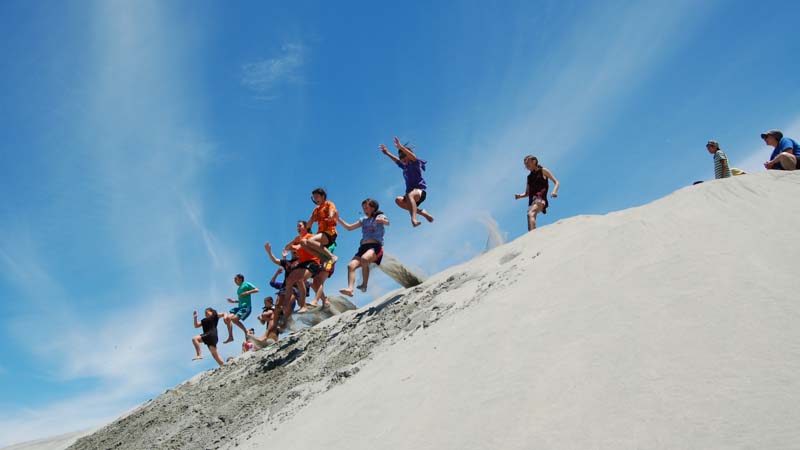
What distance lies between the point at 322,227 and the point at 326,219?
0.40ft

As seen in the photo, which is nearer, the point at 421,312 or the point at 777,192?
the point at 777,192

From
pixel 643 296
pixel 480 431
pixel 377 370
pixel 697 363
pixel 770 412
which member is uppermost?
pixel 377 370

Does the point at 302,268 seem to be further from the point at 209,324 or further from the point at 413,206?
the point at 209,324

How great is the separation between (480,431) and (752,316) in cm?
152

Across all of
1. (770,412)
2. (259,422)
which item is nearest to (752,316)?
(770,412)

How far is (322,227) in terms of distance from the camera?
7172 mm

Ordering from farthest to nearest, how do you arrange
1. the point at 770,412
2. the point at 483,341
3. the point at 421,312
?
the point at 421,312 → the point at 483,341 → the point at 770,412

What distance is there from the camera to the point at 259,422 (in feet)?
14.8

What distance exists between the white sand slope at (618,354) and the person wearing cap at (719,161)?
2617mm

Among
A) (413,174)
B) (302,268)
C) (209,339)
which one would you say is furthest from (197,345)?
(413,174)

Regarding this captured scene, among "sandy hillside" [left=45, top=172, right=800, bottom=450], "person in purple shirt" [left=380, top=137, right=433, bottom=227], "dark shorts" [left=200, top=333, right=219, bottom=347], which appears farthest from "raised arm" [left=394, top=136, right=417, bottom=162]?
"dark shorts" [left=200, top=333, right=219, bottom=347]

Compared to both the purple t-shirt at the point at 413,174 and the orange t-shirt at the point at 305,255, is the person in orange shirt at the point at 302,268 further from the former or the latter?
the purple t-shirt at the point at 413,174

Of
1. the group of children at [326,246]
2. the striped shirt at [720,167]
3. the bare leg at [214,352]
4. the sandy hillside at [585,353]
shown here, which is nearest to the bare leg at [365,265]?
the group of children at [326,246]

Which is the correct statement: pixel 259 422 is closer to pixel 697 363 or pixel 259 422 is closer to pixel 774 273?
pixel 697 363
